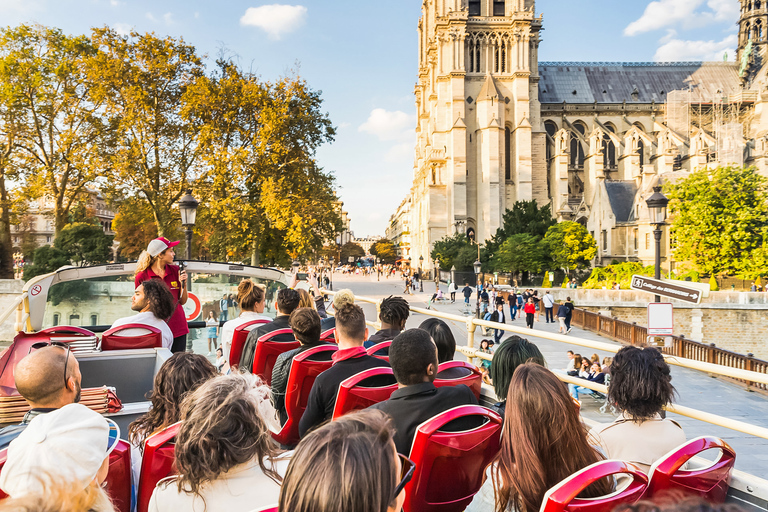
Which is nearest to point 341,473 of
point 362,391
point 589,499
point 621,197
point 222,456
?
point 222,456

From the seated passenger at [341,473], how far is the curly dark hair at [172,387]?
1.46m

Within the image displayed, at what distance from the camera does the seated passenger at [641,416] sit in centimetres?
244

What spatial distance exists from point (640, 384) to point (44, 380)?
271 centimetres

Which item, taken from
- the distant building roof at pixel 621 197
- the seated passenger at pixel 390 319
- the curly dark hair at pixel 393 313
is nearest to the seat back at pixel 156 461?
the seated passenger at pixel 390 319

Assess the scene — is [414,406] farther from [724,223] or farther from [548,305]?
[724,223]

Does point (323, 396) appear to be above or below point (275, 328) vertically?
below

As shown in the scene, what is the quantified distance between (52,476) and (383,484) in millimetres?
951

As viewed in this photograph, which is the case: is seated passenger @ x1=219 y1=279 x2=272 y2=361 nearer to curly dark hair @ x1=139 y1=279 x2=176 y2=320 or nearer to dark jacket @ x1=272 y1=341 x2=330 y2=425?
curly dark hair @ x1=139 y1=279 x2=176 y2=320

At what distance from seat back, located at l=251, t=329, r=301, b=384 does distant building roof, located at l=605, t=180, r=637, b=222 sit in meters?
49.7

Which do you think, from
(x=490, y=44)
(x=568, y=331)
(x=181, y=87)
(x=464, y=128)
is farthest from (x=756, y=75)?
(x=181, y=87)

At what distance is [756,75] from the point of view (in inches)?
2596

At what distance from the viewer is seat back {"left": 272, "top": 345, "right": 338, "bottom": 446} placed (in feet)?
12.4

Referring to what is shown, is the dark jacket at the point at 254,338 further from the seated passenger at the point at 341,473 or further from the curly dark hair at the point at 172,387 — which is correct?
the seated passenger at the point at 341,473

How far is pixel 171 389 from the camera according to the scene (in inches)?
101
